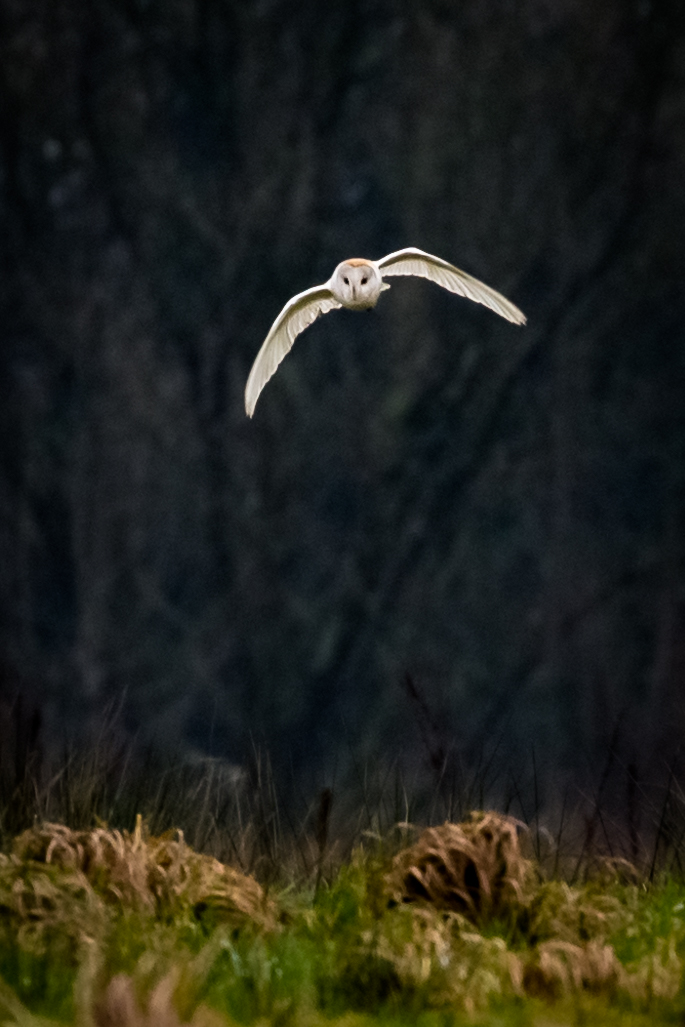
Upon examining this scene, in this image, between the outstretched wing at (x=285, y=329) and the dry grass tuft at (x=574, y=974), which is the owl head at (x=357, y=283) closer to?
the outstretched wing at (x=285, y=329)

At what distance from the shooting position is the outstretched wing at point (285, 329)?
143 cm

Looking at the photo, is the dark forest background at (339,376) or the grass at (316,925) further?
the dark forest background at (339,376)

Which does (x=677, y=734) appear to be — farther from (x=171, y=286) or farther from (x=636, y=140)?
(x=171, y=286)

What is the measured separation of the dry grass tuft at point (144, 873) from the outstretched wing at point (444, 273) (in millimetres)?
778

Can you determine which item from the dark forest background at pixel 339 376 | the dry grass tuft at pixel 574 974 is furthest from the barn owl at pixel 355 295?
the dark forest background at pixel 339 376

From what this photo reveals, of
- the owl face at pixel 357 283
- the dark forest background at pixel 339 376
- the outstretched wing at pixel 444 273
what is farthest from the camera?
the dark forest background at pixel 339 376

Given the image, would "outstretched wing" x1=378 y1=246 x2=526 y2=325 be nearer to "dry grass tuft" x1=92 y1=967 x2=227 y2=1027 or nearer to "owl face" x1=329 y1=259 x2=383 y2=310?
"owl face" x1=329 y1=259 x2=383 y2=310

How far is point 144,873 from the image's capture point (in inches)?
44.1

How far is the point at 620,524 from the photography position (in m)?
3.25

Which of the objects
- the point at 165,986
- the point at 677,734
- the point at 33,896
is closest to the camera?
the point at 165,986

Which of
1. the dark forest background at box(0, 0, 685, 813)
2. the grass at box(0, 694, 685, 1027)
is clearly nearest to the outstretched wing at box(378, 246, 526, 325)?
the grass at box(0, 694, 685, 1027)

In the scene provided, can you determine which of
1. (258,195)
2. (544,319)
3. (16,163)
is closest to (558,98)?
(544,319)

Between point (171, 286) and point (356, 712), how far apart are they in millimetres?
1483

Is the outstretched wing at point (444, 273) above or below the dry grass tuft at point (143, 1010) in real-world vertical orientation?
above
